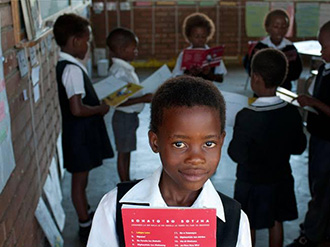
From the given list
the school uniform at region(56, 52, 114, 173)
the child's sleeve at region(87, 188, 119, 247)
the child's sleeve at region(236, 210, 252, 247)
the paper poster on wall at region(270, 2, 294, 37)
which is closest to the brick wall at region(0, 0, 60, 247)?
the school uniform at region(56, 52, 114, 173)

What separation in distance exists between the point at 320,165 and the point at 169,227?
194 cm

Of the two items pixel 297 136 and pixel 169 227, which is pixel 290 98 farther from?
pixel 169 227

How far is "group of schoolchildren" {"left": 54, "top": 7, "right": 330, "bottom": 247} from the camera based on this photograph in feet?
4.23

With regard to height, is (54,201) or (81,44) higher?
(81,44)

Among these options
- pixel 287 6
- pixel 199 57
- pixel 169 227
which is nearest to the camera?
pixel 169 227

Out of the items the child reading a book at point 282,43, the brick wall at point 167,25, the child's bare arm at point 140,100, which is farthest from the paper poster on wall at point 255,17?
the child's bare arm at point 140,100

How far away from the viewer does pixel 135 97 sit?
11.5ft

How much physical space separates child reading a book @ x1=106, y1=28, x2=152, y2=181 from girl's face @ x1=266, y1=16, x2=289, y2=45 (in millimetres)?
1152

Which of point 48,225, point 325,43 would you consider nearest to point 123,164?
point 48,225

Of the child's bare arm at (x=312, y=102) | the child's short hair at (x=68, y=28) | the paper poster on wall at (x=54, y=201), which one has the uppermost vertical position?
the child's short hair at (x=68, y=28)

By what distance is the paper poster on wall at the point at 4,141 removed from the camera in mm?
1952

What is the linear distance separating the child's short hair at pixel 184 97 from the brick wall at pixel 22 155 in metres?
1.02

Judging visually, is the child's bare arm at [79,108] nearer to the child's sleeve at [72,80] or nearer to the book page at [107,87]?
the child's sleeve at [72,80]

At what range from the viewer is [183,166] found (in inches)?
50.3
